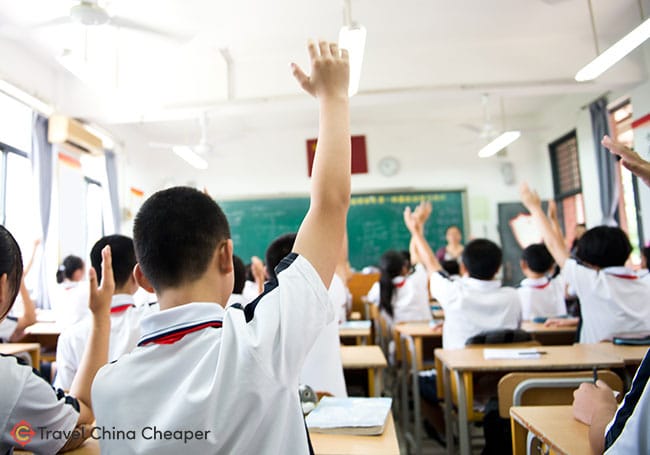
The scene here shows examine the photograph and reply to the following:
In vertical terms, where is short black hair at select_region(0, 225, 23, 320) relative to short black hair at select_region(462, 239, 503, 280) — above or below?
above

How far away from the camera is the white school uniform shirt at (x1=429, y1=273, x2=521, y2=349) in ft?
8.95

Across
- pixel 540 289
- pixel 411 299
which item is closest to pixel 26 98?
pixel 411 299

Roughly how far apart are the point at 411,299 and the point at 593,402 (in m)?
2.86

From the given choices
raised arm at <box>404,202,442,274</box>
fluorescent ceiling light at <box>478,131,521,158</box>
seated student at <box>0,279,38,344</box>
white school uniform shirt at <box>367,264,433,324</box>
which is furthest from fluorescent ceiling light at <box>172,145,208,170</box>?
fluorescent ceiling light at <box>478,131,521,158</box>

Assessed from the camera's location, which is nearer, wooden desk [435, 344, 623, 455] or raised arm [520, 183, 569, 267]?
wooden desk [435, 344, 623, 455]

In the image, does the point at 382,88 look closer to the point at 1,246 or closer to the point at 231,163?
the point at 231,163

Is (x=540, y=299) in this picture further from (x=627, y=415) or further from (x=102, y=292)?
(x=102, y=292)

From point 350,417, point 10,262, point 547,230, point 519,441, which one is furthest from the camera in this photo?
point 547,230

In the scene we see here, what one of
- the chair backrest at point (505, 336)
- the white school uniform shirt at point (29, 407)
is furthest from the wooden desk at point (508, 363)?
the white school uniform shirt at point (29, 407)

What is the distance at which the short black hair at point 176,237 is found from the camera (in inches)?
31.3

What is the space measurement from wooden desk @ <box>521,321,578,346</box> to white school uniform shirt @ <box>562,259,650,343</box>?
54cm

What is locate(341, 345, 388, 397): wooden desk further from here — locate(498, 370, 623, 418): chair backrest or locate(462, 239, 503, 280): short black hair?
locate(462, 239, 503, 280): short black hair

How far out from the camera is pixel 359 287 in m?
5.87

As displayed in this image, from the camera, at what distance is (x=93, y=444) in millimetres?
1296
